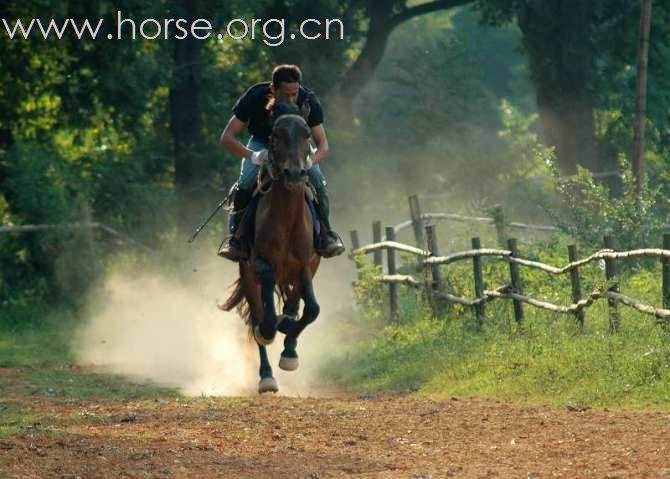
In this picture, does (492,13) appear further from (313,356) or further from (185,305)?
(313,356)

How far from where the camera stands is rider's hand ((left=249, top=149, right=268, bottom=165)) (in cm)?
1349

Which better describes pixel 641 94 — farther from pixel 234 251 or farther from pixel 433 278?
pixel 234 251

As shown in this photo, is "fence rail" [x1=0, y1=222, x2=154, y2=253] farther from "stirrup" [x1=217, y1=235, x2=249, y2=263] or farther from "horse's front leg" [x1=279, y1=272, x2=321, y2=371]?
"horse's front leg" [x1=279, y1=272, x2=321, y2=371]

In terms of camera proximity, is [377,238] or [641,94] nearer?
[377,238]

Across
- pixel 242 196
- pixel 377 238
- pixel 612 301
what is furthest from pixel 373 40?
pixel 242 196

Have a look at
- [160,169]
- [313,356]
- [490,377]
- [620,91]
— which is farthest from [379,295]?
[620,91]

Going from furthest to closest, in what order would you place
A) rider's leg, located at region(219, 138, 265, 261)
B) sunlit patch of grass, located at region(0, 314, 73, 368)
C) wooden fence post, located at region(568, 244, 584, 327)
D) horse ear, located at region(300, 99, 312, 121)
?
sunlit patch of grass, located at region(0, 314, 73, 368) → wooden fence post, located at region(568, 244, 584, 327) → rider's leg, located at region(219, 138, 265, 261) → horse ear, located at region(300, 99, 312, 121)

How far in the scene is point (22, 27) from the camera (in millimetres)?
27906

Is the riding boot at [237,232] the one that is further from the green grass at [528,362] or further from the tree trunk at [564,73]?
the tree trunk at [564,73]

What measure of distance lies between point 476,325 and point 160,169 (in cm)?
1666

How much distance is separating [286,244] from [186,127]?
18892 millimetres

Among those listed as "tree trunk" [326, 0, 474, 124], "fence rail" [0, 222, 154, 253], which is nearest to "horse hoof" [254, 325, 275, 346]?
"fence rail" [0, 222, 154, 253]

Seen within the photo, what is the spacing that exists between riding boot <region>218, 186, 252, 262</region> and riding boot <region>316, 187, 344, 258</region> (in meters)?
0.68

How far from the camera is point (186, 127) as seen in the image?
106ft
